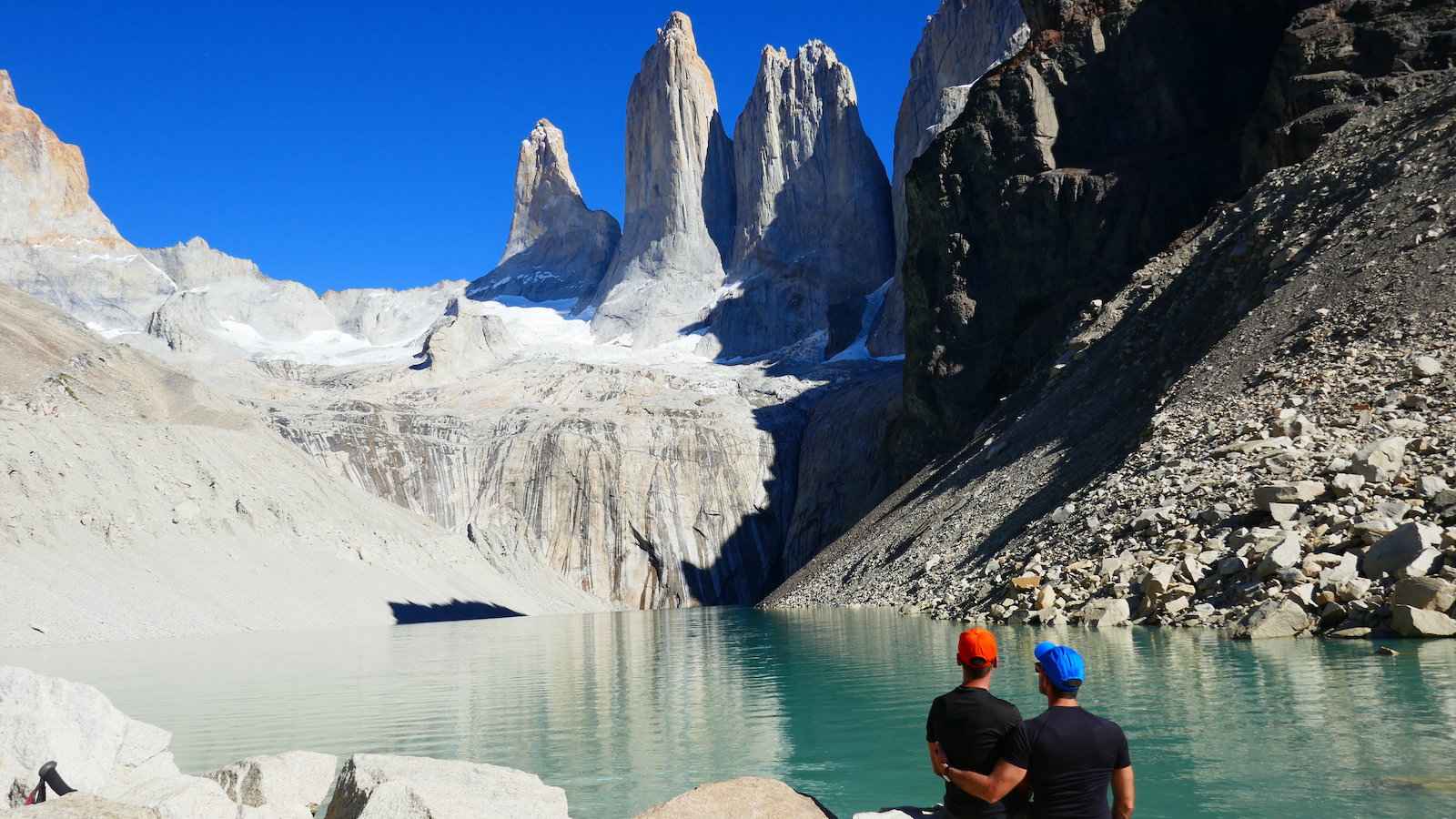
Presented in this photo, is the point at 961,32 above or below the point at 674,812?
above

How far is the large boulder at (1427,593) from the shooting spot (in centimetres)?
1526

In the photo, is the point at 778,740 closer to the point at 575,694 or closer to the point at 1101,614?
the point at 575,694

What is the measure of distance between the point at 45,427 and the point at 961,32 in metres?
72.6

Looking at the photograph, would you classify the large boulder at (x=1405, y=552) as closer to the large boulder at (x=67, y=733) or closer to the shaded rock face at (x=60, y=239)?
the large boulder at (x=67, y=733)

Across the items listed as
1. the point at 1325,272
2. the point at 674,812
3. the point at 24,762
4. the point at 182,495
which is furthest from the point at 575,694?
the point at 182,495

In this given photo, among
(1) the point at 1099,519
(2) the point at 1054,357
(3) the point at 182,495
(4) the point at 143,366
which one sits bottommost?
(1) the point at 1099,519

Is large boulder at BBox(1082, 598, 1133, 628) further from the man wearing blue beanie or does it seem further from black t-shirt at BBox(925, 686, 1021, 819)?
the man wearing blue beanie

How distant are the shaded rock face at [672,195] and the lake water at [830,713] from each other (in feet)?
317

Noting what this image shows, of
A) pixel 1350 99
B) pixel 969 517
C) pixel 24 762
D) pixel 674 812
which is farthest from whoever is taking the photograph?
pixel 1350 99

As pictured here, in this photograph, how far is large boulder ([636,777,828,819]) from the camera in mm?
6992

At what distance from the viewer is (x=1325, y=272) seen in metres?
30.1

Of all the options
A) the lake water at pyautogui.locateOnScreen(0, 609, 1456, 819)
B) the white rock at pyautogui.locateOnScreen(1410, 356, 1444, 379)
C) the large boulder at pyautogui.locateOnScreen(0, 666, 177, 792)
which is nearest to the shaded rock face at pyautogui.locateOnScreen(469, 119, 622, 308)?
the lake water at pyautogui.locateOnScreen(0, 609, 1456, 819)

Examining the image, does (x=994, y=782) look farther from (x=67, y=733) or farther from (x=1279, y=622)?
(x=1279, y=622)

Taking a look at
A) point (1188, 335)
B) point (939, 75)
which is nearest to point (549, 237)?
point (939, 75)
